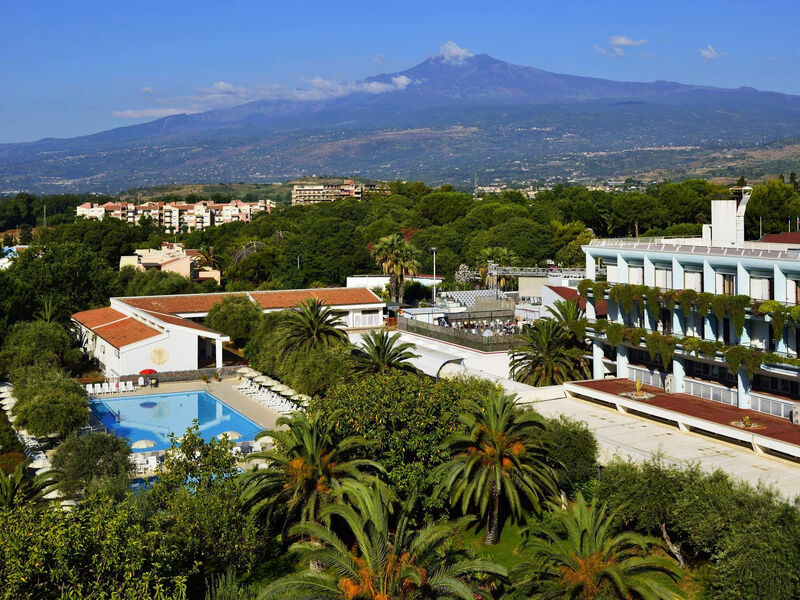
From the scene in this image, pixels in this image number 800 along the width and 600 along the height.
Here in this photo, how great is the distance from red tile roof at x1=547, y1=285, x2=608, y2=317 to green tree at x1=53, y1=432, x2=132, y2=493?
16483 mm

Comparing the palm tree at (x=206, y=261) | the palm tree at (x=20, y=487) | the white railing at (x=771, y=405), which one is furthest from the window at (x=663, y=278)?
the palm tree at (x=206, y=261)

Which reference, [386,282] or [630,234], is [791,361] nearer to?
[386,282]

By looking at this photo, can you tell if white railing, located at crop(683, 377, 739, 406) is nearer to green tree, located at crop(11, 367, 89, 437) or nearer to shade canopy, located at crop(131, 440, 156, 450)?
shade canopy, located at crop(131, 440, 156, 450)

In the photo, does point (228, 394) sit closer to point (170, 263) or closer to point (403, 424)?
point (403, 424)

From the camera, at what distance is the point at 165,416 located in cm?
3459

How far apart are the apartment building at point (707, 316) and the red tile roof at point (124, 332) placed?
67.8 feet

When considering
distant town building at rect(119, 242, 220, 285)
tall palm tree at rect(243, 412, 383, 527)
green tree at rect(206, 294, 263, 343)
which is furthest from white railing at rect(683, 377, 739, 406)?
distant town building at rect(119, 242, 220, 285)

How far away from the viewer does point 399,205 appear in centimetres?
10388

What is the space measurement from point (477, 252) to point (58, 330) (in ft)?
116

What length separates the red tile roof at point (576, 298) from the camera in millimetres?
32781

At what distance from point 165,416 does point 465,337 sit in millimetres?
11967

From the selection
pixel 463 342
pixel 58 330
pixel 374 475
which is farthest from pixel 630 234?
pixel 374 475

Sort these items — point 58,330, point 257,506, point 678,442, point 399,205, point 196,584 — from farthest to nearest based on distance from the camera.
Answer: point 399,205, point 58,330, point 678,442, point 257,506, point 196,584

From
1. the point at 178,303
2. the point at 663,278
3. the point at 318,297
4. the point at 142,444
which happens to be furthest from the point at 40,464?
the point at 318,297
